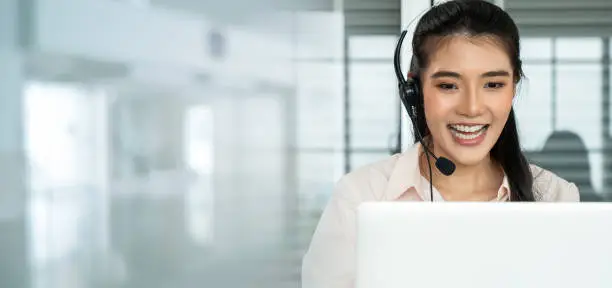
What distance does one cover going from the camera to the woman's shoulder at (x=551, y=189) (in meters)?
1.46

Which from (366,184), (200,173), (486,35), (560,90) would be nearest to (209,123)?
(200,173)

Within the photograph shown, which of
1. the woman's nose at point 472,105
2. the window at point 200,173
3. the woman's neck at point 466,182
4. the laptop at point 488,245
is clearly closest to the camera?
the laptop at point 488,245

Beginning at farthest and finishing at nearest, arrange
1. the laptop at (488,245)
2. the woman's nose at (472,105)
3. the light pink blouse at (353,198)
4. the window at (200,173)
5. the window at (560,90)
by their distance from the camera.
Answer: the window at (200,173) < the window at (560,90) < the light pink blouse at (353,198) < the woman's nose at (472,105) < the laptop at (488,245)

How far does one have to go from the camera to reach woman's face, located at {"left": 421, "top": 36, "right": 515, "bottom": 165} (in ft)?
4.12

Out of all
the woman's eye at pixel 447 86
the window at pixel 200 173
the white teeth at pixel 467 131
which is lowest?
the window at pixel 200 173

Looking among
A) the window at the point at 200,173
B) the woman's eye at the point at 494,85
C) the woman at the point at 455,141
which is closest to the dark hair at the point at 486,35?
the woman at the point at 455,141

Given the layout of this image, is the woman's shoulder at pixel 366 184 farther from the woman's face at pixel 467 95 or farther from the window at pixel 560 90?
the window at pixel 560 90

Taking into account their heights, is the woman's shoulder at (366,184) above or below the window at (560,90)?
below

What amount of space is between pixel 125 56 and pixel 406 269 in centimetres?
232

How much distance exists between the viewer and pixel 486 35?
4.55ft

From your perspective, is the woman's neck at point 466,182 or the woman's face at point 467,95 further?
the woman's neck at point 466,182

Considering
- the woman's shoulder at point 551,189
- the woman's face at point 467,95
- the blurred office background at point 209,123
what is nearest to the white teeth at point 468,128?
the woman's face at point 467,95

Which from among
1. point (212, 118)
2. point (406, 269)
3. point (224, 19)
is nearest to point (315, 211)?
point (212, 118)

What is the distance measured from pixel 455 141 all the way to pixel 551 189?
30cm
